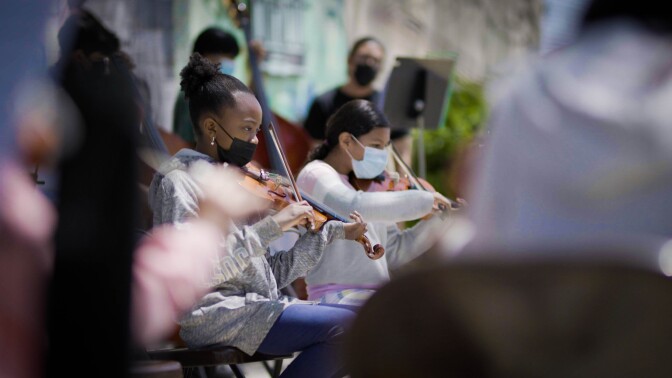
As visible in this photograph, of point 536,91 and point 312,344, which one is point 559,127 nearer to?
point 536,91

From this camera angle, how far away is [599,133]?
5.46 feet

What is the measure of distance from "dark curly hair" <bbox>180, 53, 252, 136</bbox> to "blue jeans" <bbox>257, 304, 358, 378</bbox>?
2.01ft

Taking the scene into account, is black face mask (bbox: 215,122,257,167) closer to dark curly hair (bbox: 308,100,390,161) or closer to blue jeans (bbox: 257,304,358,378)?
blue jeans (bbox: 257,304,358,378)

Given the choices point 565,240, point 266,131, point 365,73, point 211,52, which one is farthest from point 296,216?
point 365,73

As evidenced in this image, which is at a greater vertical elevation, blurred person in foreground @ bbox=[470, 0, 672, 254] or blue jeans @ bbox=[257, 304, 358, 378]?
blurred person in foreground @ bbox=[470, 0, 672, 254]

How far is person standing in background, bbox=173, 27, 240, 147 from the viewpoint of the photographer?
355 cm

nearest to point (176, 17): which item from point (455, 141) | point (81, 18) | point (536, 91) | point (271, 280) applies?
point (455, 141)

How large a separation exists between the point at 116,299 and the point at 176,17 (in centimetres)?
540

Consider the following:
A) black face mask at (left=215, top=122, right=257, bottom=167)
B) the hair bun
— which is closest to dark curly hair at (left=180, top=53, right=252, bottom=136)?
the hair bun

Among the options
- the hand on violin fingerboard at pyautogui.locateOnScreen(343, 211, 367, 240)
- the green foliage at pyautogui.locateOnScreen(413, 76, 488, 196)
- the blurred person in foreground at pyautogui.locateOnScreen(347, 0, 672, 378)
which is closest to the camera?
the blurred person in foreground at pyautogui.locateOnScreen(347, 0, 672, 378)

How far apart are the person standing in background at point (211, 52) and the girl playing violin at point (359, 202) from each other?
0.45 metres

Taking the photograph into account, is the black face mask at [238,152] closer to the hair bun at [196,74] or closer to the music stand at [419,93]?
the hair bun at [196,74]

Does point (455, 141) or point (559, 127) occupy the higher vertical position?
point (559, 127)

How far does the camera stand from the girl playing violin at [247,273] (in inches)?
111
